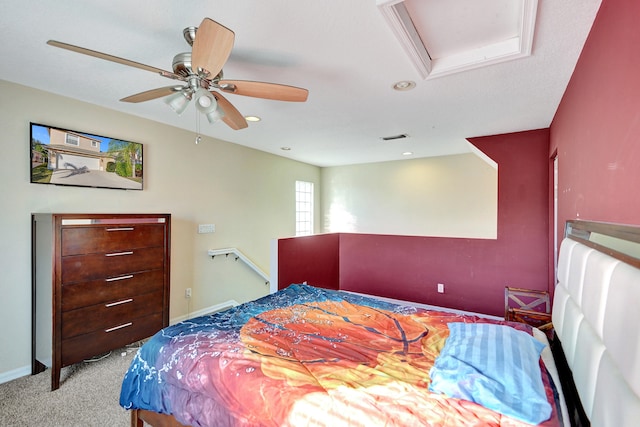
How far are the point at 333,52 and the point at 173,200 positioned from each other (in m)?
2.66

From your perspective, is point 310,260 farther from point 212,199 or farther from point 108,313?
point 108,313

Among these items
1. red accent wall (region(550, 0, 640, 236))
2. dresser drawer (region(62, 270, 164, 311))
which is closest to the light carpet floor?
dresser drawer (region(62, 270, 164, 311))

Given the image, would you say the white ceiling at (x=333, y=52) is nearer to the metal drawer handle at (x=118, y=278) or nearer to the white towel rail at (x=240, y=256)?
the metal drawer handle at (x=118, y=278)

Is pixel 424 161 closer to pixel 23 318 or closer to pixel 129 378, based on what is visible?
pixel 129 378

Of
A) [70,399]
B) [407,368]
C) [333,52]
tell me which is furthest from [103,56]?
[70,399]

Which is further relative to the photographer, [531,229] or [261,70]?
[531,229]

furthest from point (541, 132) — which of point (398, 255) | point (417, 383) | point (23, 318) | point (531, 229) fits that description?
point (23, 318)

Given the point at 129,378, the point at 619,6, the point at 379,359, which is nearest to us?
the point at 619,6

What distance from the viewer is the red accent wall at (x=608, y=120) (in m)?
1.10

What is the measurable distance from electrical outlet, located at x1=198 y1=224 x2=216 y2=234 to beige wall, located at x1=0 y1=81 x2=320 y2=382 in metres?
0.06

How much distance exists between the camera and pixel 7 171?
2.41 m

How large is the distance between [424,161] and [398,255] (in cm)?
198

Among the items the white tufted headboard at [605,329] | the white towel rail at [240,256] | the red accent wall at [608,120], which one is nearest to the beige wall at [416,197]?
the white towel rail at [240,256]

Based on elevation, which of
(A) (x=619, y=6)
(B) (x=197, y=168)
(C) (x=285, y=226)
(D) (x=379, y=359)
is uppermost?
(A) (x=619, y=6)
